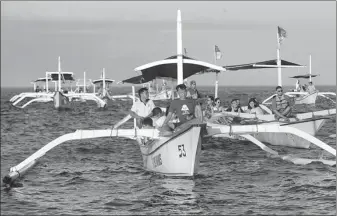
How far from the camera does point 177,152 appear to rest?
13.8 meters

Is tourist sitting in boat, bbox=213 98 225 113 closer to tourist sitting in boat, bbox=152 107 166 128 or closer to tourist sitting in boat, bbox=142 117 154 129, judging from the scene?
tourist sitting in boat, bbox=152 107 166 128

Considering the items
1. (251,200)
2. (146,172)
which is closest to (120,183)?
(146,172)

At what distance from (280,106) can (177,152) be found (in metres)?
7.70

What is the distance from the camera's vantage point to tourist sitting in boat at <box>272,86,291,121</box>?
782 inches

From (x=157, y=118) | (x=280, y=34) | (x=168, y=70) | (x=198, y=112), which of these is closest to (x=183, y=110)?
(x=198, y=112)

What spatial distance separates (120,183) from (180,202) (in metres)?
2.76

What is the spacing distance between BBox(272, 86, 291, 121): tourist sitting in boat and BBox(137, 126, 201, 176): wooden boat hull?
645 centimetres

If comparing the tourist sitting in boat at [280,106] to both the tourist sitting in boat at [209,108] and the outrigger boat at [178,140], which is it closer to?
the tourist sitting in boat at [209,108]

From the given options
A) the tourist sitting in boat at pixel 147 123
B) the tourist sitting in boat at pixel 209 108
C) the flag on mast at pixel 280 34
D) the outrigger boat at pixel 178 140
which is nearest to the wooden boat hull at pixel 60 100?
the flag on mast at pixel 280 34

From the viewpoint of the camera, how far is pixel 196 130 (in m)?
13.2

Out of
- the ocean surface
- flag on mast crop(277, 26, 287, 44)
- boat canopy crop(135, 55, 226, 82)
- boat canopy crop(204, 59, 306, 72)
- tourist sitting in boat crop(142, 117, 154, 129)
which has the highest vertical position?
flag on mast crop(277, 26, 287, 44)

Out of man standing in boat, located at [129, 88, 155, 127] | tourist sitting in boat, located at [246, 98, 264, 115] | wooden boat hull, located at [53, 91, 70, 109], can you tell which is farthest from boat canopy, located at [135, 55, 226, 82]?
wooden boat hull, located at [53, 91, 70, 109]

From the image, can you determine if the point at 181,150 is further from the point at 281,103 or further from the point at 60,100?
the point at 60,100

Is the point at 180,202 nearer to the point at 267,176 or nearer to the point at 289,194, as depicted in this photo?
the point at 289,194
